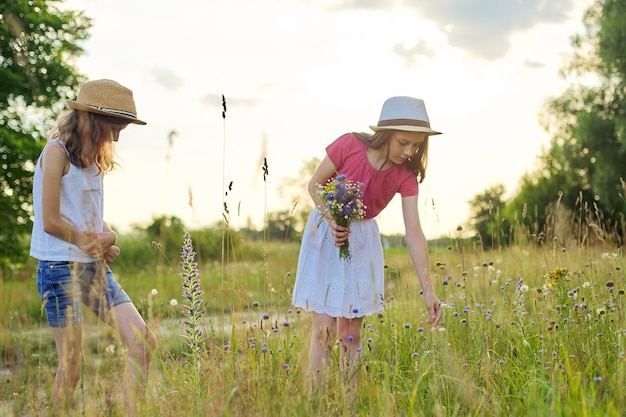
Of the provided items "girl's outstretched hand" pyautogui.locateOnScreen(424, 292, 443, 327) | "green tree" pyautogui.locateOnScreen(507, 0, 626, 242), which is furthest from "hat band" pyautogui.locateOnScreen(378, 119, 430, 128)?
"green tree" pyautogui.locateOnScreen(507, 0, 626, 242)

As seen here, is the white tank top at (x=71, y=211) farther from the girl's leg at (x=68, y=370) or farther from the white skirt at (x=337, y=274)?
the white skirt at (x=337, y=274)

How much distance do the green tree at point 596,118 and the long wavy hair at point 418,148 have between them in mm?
19949

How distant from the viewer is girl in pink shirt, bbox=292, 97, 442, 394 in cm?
385

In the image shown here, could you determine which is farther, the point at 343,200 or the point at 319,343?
the point at 319,343

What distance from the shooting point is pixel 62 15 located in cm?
1480

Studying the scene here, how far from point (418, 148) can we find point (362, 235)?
64 cm

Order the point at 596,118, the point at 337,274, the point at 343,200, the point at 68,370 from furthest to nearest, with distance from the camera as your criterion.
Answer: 1. the point at 596,118
2. the point at 337,274
3. the point at 343,200
4. the point at 68,370

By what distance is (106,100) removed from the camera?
12.7 ft

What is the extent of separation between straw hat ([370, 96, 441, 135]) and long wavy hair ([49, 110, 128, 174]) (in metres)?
1.53

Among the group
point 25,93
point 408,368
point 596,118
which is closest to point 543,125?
point 596,118

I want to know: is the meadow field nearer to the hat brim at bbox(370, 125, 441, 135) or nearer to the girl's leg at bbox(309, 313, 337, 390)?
the girl's leg at bbox(309, 313, 337, 390)

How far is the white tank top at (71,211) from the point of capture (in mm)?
3561

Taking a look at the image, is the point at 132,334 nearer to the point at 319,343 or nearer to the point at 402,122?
the point at 319,343

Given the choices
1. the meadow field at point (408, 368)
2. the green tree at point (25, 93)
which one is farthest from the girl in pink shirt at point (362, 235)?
the green tree at point (25, 93)
